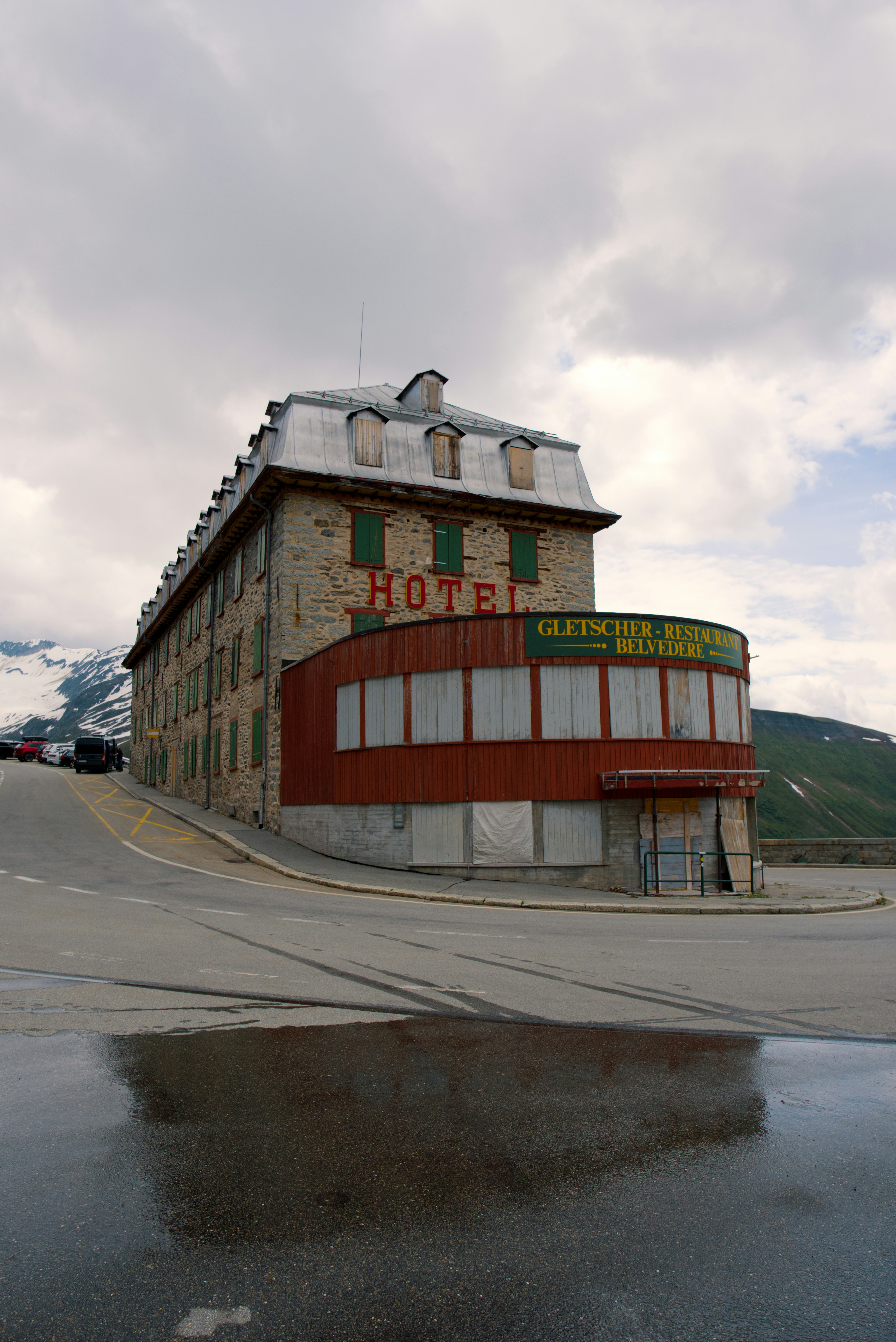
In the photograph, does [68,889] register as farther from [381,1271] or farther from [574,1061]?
[381,1271]

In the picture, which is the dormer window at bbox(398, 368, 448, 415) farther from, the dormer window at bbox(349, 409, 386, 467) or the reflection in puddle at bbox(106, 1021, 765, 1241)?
the reflection in puddle at bbox(106, 1021, 765, 1241)

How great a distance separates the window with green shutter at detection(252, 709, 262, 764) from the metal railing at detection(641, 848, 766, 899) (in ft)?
45.4

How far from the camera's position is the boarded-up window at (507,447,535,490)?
30.0 metres

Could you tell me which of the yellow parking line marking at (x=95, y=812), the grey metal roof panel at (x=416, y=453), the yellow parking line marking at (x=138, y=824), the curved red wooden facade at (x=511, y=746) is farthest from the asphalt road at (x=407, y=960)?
the grey metal roof panel at (x=416, y=453)

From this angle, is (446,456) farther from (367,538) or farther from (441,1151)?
(441,1151)

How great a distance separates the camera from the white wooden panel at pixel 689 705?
2019cm

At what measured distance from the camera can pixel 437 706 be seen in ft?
67.3

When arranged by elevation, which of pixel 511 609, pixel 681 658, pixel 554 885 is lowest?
pixel 554 885

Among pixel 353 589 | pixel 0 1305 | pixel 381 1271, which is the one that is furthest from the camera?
pixel 353 589

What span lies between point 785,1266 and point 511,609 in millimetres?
26388

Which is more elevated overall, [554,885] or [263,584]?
[263,584]

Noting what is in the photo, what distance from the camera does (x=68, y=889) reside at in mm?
15133

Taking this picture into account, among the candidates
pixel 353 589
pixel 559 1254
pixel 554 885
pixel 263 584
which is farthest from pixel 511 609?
pixel 559 1254

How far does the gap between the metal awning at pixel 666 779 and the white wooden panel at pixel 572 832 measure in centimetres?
68
